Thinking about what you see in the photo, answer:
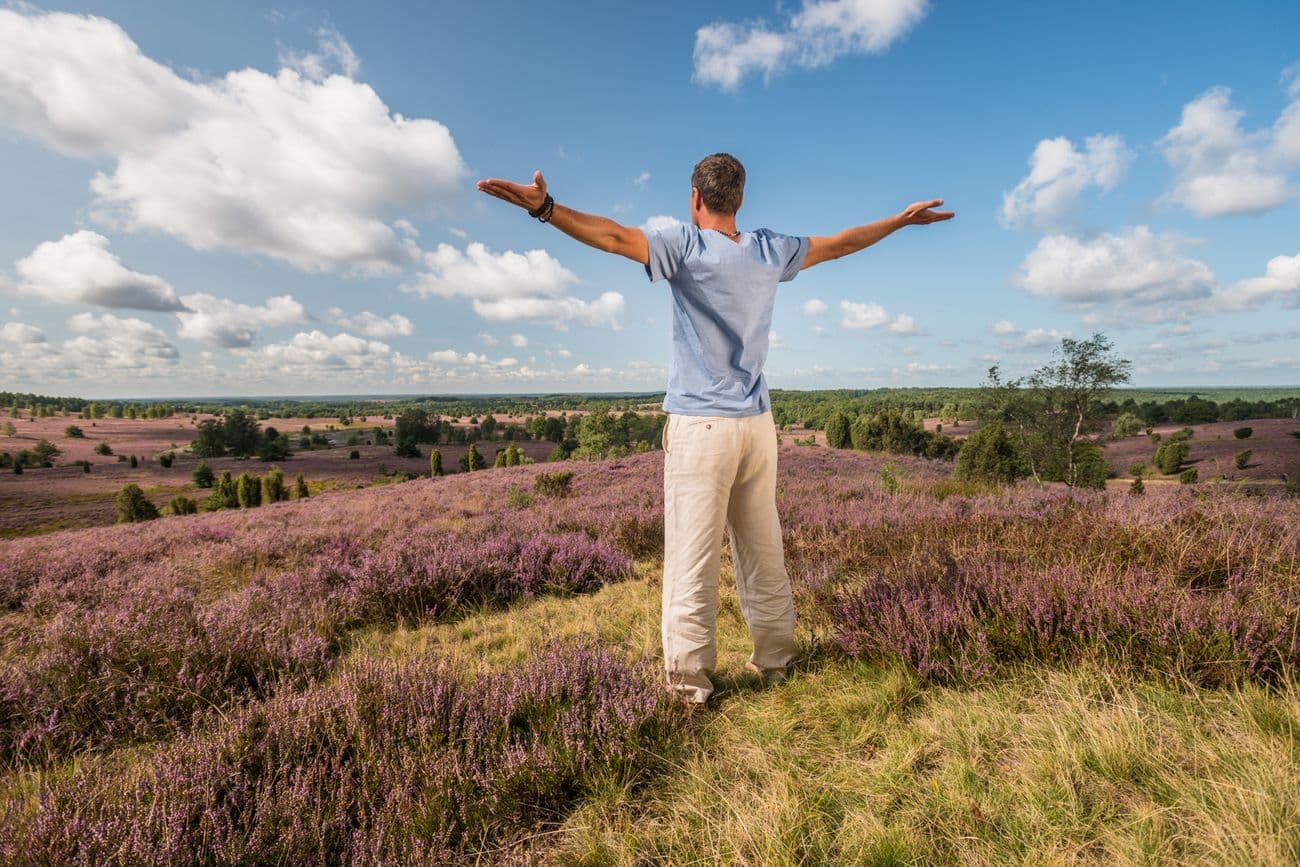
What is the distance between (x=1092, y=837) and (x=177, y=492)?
60937mm

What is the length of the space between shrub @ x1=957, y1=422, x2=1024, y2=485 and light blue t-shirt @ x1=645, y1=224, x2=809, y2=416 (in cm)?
3045

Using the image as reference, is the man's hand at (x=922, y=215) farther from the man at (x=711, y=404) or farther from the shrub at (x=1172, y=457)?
the shrub at (x=1172, y=457)

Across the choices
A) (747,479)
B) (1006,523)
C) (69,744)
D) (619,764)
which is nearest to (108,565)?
(69,744)

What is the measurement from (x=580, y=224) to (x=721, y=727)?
2377mm

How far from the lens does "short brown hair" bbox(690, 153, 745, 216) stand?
2395mm

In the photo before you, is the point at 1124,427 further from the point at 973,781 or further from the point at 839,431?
the point at 973,781

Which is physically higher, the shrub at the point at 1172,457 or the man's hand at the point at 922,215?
the man's hand at the point at 922,215

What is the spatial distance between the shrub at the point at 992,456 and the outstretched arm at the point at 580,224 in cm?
3108

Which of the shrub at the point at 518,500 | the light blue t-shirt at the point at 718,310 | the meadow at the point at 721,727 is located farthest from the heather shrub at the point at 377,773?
the shrub at the point at 518,500

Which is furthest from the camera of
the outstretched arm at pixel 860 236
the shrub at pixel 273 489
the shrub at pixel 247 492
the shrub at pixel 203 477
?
the shrub at pixel 203 477

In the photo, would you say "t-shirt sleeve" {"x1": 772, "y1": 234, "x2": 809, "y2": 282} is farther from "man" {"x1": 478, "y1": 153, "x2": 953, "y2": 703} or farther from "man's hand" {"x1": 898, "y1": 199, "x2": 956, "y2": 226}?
"man's hand" {"x1": 898, "y1": 199, "x2": 956, "y2": 226}

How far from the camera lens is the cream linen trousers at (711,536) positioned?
2.32 meters

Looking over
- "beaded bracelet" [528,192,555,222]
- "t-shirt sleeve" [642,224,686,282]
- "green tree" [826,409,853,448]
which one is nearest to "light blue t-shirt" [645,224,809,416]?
"t-shirt sleeve" [642,224,686,282]

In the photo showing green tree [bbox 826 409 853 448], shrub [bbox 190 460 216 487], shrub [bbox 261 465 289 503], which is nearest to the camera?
shrub [bbox 261 465 289 503]
